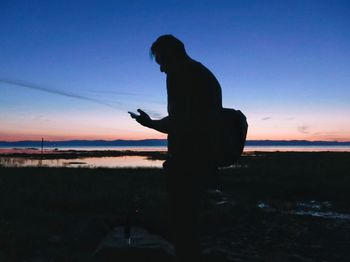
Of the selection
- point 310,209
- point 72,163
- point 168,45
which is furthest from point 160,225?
point 72,163

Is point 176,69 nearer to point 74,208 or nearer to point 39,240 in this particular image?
point 39,240

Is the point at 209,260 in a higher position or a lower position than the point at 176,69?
lower

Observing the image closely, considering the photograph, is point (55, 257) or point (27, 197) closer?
point (55, 257)

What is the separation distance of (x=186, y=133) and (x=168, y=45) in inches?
34.3

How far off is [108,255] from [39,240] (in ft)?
9.47

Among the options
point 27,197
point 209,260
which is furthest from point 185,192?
point 27,197

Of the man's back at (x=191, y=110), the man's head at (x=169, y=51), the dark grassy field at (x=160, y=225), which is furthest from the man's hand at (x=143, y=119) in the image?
the dark grassy field at (x=160, y=225)

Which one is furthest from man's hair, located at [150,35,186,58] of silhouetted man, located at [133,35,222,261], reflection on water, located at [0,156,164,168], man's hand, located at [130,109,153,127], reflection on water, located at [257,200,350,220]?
reflection on water, located at [0,156,164,168]

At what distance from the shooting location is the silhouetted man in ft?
11.4

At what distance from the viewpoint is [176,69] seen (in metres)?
3.60

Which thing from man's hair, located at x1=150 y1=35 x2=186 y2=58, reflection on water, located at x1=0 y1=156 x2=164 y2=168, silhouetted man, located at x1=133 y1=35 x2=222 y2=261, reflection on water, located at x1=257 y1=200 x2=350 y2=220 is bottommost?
reflection on water, located at x1=257 y1=200 x2=350 y2=220

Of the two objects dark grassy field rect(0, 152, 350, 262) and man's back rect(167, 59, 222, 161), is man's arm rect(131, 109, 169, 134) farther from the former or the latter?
dark grassy field rect(0, 152, 350, 262)

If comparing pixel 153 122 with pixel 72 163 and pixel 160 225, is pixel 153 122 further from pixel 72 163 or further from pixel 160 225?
pixel 72 163

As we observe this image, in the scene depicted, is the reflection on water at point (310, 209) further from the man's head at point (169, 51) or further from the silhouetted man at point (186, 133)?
the man's head at point (169, 51)
